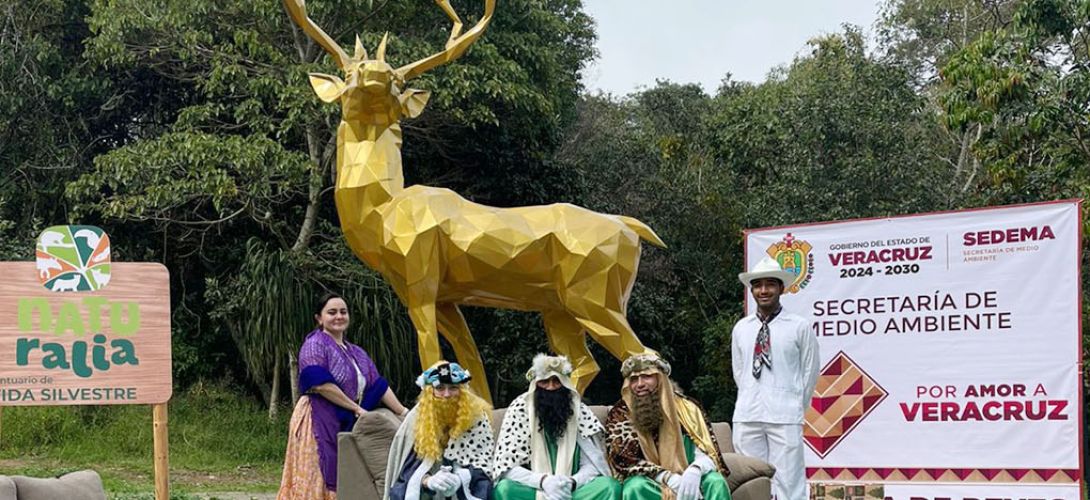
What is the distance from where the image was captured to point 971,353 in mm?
7898

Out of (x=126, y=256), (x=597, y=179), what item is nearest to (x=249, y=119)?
(x=126, y=256)

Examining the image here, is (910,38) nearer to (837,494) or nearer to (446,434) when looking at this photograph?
(837,494)

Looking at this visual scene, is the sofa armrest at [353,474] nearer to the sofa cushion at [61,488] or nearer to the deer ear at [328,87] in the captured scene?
the sofa cushion at [61,488]

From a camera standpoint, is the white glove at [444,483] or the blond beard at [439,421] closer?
the white glove at [444,483]

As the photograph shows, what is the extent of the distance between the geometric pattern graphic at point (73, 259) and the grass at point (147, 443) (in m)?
4.11

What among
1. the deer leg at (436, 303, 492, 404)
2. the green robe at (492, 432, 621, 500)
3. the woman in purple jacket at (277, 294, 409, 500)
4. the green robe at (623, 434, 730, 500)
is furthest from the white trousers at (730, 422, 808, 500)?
the deer leg at (436, 303, 492, 404)

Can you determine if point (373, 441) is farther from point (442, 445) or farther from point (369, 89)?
point (369, 89)

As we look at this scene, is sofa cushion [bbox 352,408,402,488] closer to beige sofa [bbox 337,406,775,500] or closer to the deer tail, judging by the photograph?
beige sofa [bbox 337,406,775,500]

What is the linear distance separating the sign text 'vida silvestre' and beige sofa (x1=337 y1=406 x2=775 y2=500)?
1341mm

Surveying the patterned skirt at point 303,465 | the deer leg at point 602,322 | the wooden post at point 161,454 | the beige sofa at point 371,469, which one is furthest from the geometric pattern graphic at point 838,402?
the wooden post at point 161,454

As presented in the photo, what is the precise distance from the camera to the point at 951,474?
7.84 meters

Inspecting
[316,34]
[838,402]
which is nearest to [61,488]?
[316,34]

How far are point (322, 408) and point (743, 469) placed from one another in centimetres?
223

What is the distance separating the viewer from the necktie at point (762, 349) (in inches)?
254
